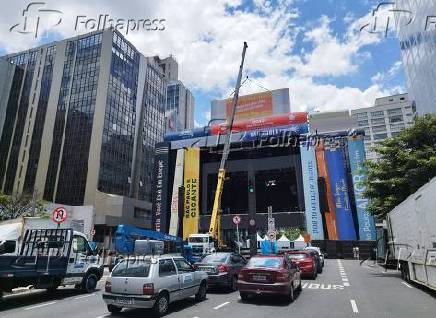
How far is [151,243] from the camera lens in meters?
21.8

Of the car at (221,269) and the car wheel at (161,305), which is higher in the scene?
the car at (221,269)

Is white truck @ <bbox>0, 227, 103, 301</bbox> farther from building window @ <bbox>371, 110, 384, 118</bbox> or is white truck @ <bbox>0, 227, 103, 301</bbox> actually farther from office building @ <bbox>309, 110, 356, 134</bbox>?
building window @ <bbox>371, 110, 384, 118</bbox>

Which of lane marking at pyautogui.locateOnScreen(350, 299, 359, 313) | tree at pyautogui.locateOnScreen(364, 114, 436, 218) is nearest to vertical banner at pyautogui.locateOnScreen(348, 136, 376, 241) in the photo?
tree at pyautogui.locateOnScreen(364, 114, 436, 218)

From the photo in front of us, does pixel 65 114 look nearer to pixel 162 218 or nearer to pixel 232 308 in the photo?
pixel 162 218

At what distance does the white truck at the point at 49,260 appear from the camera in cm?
1238

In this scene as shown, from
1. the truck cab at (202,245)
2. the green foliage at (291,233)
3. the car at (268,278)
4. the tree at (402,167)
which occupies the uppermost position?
the tree at (402,167)

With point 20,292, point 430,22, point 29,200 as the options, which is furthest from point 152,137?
point 20,292

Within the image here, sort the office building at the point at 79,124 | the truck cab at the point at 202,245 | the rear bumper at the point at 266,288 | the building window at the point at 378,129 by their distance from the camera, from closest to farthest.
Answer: the rear bumper at the point at 266,288, the truck cab at the point at 202,245, the office building at the point at 79,124, the building window at the point at 378,129

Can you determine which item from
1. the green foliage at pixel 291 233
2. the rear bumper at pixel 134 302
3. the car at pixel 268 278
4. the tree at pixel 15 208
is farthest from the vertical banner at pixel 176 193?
the rear bumper at pixel 134 302

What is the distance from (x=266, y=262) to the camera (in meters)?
12.8

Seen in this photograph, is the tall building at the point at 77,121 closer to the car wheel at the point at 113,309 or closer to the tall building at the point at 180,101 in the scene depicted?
the tall building at the point at 180,101

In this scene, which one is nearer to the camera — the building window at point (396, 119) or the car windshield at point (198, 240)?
the car windshield at point (198, 240)

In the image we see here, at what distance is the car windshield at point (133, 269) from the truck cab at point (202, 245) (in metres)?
18.3

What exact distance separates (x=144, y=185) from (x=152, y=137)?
11999mm
